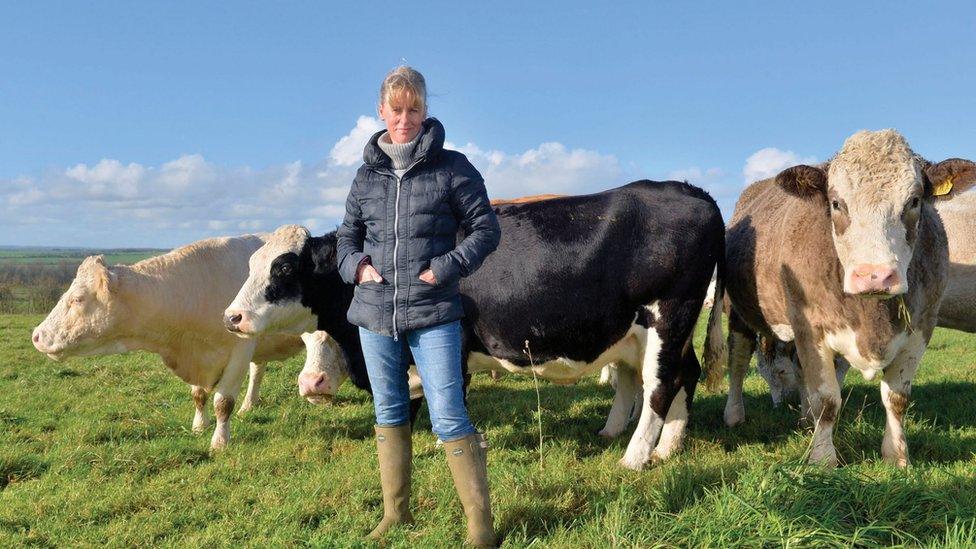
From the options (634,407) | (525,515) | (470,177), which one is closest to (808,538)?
(525,515)

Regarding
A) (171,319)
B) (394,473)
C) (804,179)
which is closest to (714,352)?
(804,179)

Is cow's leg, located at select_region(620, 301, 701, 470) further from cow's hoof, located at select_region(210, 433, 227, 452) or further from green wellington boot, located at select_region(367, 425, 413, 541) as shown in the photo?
cow's hoof, located at select_region(210, 433, 227, 452)

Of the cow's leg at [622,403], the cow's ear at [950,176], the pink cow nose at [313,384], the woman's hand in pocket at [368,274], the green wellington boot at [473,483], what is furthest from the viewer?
the pink cow nose at [313,384]

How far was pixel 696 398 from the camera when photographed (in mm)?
7305

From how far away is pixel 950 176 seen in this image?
4.41m

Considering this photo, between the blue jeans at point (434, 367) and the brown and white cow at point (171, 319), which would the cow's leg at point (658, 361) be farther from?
the brown and white cow at point (171, 319)

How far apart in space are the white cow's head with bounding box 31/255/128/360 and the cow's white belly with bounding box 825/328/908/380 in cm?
608

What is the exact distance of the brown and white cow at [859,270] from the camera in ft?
13.6

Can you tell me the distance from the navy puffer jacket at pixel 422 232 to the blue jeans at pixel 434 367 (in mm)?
87

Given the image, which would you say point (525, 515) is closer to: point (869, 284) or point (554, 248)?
point (554, 248)

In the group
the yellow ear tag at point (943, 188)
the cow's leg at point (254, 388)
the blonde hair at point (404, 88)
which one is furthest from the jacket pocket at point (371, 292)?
the cow's leg at point (254, 388)

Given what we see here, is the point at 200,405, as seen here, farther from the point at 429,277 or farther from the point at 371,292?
the point at 429,277

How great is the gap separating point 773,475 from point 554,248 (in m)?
2.10

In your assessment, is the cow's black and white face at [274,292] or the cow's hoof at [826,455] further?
the cow's black and white face at [274,292]
